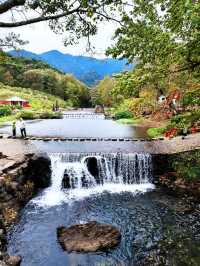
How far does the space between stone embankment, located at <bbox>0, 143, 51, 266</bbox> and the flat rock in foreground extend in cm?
250

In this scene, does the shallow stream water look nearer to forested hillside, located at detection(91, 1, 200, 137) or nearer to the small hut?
forested hillside, located at detection(91, 1, 200, 137)

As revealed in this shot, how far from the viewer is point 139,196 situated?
20000mm

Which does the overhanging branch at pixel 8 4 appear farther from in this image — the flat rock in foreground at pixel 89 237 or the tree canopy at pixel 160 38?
the flat rock in foreground at pixel 89 237

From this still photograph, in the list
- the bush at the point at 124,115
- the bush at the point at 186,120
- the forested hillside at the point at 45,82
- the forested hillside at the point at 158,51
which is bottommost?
the bush at the point at 124,115

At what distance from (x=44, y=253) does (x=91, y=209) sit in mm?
4814

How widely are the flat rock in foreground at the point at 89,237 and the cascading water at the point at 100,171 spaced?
7670mm

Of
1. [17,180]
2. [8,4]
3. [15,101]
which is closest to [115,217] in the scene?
[17,180]

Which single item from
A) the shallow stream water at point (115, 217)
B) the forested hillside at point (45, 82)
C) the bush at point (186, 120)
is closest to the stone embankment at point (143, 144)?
the shallow stream water at point (115, 217)

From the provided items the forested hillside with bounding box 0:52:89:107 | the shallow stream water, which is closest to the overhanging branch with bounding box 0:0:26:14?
the shallow stream water

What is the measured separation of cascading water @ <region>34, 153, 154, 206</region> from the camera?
22.6m

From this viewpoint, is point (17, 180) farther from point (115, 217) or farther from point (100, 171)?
point (100, 171)

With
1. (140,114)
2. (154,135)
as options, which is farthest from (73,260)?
(140,114)

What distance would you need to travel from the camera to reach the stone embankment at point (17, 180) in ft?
54.9

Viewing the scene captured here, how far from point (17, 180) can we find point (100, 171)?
6.47m
